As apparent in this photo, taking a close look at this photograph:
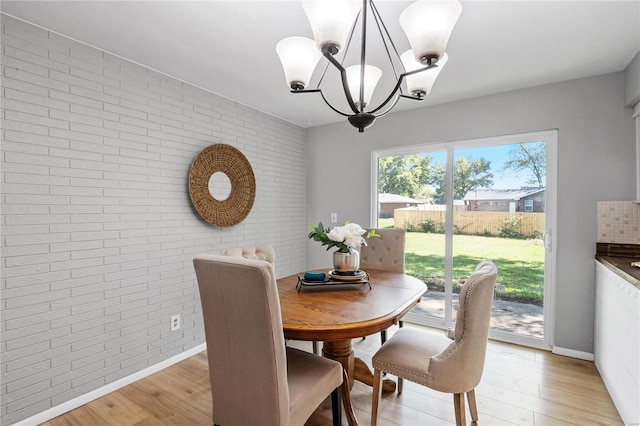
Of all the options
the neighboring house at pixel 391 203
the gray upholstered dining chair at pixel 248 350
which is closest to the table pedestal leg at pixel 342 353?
the gray upholstered dining chair at pixel 248 350

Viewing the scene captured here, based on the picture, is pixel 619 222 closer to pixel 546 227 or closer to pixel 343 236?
pixel 546 227

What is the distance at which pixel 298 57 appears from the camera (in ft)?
4.95

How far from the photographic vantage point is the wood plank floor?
188 centimetres

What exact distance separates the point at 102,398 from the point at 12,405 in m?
0.47

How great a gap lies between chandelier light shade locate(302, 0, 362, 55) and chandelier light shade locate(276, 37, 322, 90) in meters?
0.28

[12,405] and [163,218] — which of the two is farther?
[163,218]

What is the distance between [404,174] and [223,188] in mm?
2026

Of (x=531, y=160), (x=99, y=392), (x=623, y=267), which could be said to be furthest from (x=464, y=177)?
(x=99, y=392)

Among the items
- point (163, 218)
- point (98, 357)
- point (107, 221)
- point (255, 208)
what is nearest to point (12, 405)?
point (98, 357)

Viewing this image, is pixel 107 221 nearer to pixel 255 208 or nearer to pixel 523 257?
pixel 255 208

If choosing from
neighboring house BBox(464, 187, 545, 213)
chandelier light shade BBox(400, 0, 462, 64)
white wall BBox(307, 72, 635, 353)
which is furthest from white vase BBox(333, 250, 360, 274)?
white wall BBox(307, 72, 635, 353)

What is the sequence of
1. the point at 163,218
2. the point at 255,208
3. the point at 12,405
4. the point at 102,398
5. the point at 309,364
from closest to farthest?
the point at 309,364 < the point at 12,405 < the point at 102,398 < the point at 163,218 < the point at 255,208

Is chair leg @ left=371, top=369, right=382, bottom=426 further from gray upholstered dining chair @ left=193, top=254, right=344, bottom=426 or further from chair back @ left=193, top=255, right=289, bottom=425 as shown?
chair back @ left=193, top=255, right=289, bottom=425

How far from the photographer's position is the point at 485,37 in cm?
198
